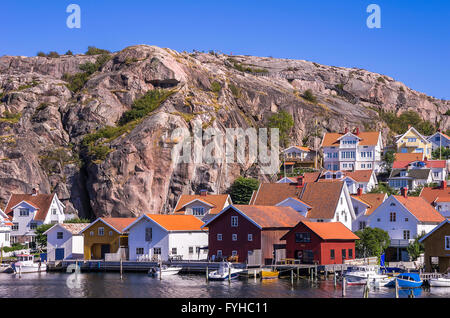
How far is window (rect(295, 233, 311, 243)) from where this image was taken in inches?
2928

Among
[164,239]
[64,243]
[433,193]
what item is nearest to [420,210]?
[433,193]

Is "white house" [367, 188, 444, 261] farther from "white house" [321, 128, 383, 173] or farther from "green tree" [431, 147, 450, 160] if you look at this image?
"green tree" [431, 147, 450, 160]

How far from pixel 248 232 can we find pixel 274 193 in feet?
58.7

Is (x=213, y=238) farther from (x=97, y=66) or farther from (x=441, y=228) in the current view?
(x=97, y=66)

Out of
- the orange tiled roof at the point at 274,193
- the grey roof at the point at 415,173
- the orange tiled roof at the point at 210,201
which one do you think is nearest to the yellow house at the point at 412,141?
the grey roof at the point at 415,173

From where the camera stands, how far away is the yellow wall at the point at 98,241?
291 feet

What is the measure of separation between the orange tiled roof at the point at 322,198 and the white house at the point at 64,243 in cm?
3119

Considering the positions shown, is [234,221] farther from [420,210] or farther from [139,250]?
[420,210]

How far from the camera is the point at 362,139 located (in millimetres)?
135250

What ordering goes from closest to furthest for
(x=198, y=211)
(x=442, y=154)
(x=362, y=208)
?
(x=362, y=208)
(x=198, y=211)
(x=442, y=154)

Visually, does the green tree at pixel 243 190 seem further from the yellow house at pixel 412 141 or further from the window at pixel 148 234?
the yellow house at pixel 412 141

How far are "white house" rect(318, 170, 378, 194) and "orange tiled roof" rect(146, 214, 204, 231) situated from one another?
3593 centimetres

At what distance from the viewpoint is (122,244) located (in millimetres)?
88938
